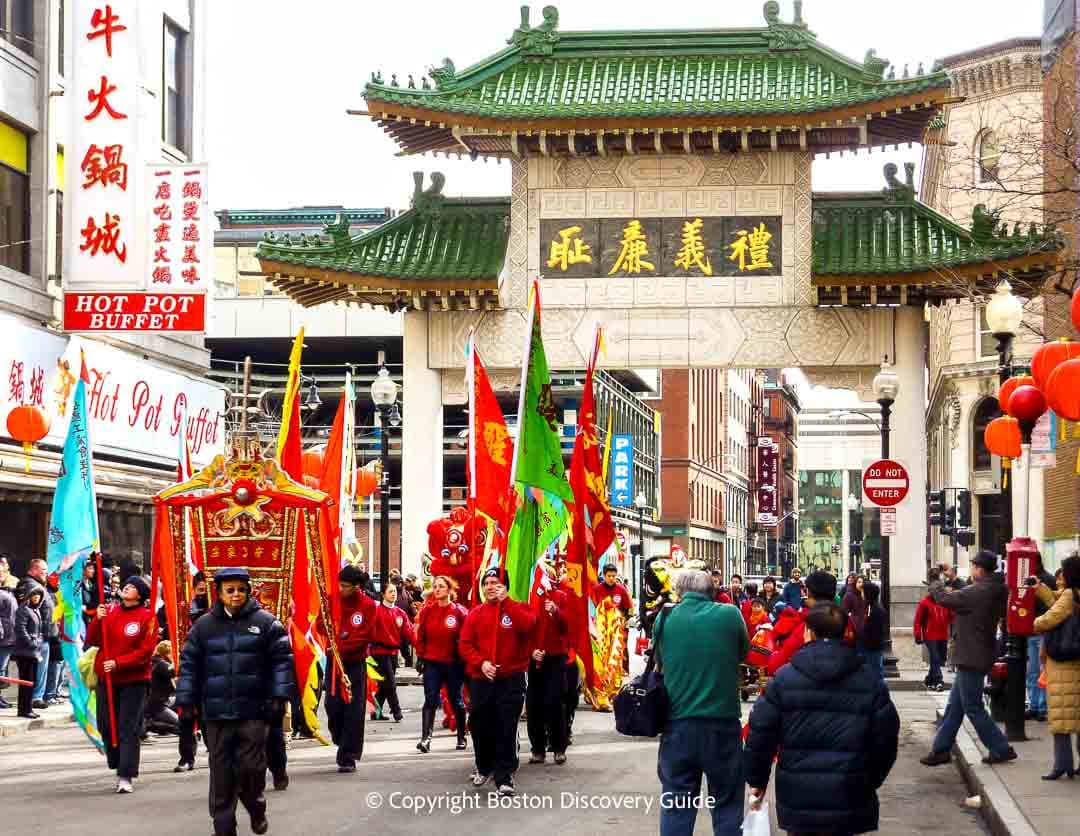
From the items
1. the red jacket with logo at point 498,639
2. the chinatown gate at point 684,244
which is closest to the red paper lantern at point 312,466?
the chinatown gate at point 684,244

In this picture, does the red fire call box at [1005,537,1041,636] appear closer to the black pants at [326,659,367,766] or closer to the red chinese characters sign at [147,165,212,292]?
the black pants at [326,659,367,766]

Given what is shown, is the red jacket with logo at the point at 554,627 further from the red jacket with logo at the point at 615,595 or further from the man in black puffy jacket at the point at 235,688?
the red jacket with logo at the point at 615,595

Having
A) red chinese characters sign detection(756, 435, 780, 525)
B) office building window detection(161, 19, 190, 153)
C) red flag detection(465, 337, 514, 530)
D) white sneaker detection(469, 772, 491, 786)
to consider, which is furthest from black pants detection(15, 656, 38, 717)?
red chinese characters sign detection(756, 435, 780, 525)

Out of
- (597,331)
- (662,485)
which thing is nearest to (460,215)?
(597,331)

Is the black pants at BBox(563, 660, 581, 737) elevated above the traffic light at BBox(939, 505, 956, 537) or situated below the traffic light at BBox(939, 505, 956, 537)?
below

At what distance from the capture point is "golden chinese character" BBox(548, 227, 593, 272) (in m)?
30.7

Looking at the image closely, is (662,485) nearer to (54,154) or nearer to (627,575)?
(627,575)

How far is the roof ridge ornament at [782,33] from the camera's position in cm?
3167

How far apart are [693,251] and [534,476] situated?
14.3m

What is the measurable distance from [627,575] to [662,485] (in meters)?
16.6

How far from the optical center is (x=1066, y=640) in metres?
14.6

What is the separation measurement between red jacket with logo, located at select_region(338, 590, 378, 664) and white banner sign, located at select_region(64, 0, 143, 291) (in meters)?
12.2

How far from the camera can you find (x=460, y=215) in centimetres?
3216

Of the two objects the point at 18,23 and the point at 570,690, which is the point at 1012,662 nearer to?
the point at 570,690
